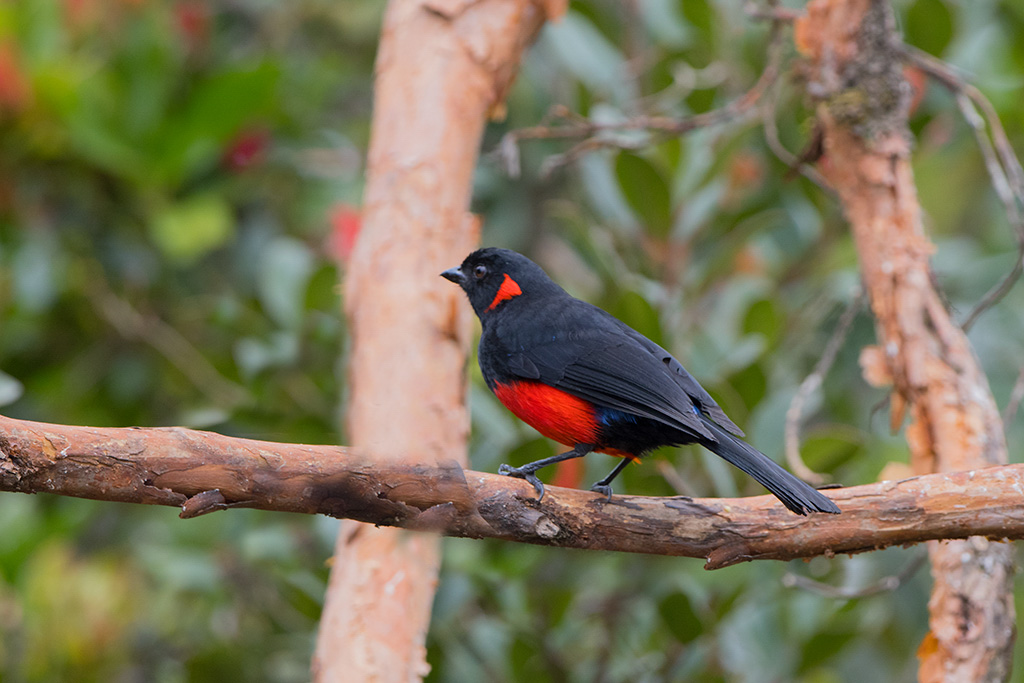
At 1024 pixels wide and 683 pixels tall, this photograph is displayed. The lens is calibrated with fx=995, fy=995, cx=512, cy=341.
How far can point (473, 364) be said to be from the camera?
3.46m

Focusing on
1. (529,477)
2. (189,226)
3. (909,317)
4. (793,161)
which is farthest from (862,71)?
(189,226)

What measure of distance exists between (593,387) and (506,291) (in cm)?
49

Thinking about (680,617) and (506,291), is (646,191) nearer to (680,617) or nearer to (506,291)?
(506,291)

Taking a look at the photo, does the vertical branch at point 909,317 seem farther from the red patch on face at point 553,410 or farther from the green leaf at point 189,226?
the green leaf at point 189,226

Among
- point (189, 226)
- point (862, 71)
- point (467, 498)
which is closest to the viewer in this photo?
point (467, 498)

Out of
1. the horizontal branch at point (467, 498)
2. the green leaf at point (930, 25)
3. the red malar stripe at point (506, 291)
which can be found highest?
the green leaf at point (930, 25)

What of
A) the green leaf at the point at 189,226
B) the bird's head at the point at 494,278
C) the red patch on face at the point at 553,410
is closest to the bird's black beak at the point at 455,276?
the bird's head at the point at 494,278

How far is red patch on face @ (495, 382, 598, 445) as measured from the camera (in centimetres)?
207

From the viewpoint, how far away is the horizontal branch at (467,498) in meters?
Result: 1.47

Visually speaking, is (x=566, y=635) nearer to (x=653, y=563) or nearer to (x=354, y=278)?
(x=653, y=563)

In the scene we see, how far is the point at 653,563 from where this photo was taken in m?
3.18

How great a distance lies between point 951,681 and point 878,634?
2182 mm

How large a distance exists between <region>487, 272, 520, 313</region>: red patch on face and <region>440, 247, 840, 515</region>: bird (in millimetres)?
73

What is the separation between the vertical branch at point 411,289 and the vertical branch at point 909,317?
83 cm
